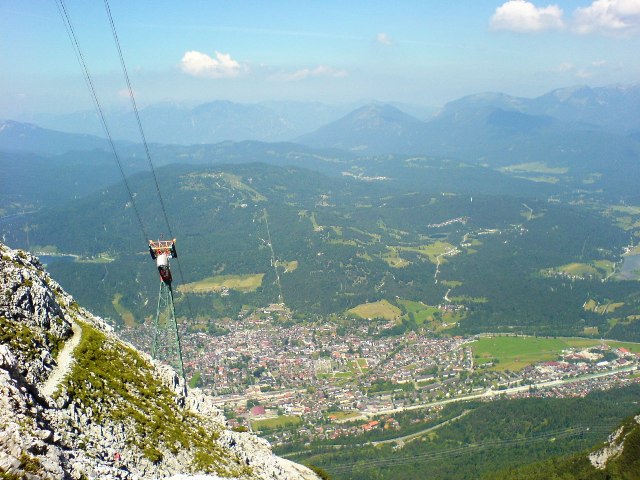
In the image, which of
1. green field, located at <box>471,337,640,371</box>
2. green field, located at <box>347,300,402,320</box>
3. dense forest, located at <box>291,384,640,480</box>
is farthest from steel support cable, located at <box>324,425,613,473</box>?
green field, located at <box>347,300,402,320</box>

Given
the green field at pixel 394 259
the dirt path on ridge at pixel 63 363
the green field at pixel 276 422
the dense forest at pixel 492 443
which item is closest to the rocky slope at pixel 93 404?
the dirt path on ridge at pixel 63 363

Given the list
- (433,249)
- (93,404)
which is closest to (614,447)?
(93,404)

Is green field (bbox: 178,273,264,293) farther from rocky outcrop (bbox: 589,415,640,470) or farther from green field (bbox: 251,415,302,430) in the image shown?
rocky outcrop (bbox: 589,415,640,470)

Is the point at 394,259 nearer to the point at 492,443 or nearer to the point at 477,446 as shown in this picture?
the point at 492,443

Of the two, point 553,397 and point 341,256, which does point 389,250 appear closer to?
point 341,256

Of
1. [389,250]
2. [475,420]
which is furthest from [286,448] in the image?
[389,250]

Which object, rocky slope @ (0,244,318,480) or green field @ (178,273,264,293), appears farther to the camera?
green field @ (178,273,264,293)
